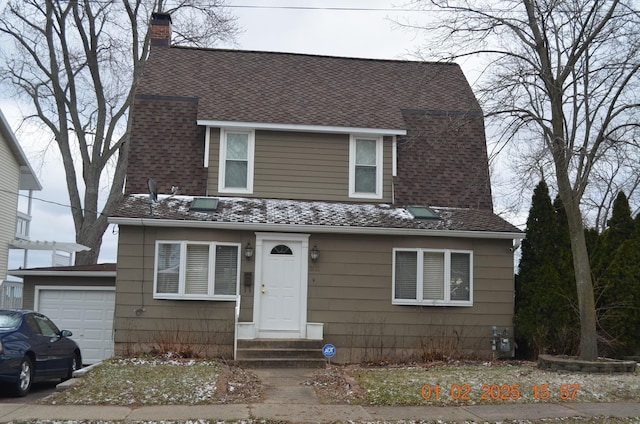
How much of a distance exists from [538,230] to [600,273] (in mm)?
1642

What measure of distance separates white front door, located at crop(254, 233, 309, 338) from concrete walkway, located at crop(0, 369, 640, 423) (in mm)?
4347

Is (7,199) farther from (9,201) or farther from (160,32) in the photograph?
(160,32)

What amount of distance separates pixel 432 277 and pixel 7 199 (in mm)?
18469

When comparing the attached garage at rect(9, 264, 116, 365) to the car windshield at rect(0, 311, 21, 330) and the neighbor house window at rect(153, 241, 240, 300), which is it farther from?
the car windshield at rect(0, 311, 21, 330)

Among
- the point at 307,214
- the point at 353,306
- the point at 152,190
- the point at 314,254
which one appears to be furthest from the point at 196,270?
the point at 353,306

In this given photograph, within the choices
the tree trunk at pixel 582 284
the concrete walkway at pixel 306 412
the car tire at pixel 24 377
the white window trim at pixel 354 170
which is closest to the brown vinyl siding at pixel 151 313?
the car tire at pixel 24 377

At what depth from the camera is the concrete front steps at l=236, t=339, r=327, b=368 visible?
46.2 ft

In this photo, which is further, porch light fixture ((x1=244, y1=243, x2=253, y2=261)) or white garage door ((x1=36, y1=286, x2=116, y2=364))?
white garage door ((x1=36, y1=286, x2=116, y2=364))

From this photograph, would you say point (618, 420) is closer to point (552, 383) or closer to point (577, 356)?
point (552, 383)

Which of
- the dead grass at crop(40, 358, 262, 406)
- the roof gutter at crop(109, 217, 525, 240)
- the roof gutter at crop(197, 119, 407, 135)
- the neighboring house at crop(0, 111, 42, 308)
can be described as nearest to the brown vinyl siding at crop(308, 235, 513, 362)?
the roof gutter at crop(109, 217, 525, 240)

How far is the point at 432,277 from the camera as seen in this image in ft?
51.9

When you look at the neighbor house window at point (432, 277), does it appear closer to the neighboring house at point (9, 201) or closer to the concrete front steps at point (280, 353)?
the concrete front steps at point (280, 353)

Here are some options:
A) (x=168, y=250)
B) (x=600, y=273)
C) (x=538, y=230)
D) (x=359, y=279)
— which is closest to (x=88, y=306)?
→ (x=168, y=250)

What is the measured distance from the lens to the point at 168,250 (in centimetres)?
1519
